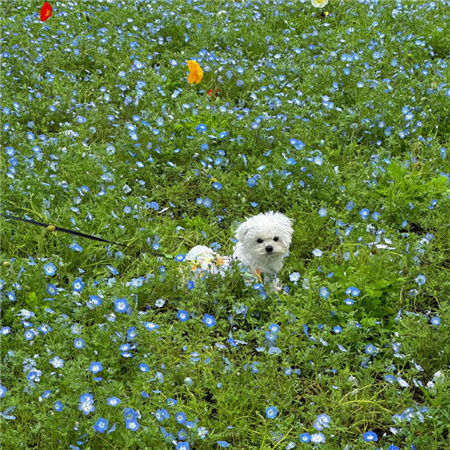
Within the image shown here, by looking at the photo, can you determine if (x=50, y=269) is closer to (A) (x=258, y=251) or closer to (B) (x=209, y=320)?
(B) (x=209, y=320)

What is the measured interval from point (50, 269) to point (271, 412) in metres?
1.61

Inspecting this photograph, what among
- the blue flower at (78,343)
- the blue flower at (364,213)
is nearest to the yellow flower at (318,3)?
the blue flower at (364,213)

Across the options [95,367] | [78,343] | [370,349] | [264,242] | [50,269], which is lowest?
[95,367]

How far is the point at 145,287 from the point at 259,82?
10.3 ft

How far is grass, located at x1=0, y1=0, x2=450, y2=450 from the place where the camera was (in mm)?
3145

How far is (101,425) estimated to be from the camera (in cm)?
284

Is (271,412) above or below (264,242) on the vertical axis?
below

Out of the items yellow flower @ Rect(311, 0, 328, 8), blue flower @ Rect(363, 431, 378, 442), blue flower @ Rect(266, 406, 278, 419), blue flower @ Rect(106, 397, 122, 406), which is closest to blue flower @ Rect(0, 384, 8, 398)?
blue flower @ Rect(106, 397, 122, 406)

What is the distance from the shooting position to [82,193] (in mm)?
4539

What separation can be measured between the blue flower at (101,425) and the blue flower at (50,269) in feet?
3.88

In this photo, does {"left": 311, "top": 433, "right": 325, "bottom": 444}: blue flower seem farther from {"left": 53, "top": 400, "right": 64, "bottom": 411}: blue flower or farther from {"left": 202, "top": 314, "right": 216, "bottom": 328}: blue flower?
{"left": 53, "top": 400, "right": 64, "bottom": 411}: blue flower

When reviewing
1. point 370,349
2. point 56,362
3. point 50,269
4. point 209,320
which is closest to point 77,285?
point 50,269

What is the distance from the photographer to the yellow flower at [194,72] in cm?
582

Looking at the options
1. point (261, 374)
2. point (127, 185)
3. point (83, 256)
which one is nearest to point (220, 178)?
point (127, 185)
